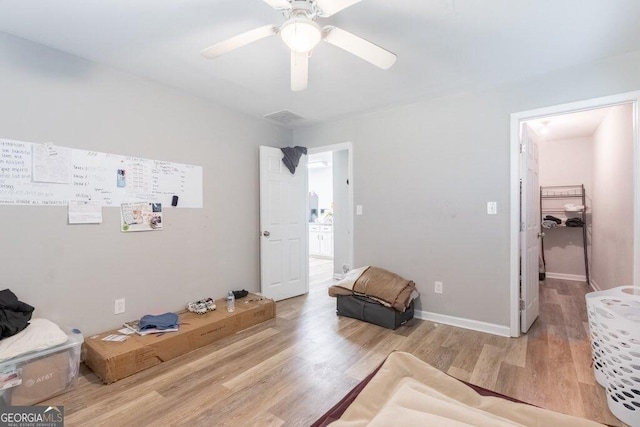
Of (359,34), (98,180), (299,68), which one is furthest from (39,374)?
(359,34)

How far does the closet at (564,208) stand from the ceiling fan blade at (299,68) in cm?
515

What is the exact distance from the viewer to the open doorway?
425 cm

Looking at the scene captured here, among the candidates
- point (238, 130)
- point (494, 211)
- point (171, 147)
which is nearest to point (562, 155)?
point (494, 211)

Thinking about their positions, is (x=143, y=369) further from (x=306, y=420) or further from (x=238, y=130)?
(x=238, y=130)

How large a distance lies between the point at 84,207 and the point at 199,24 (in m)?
1.66

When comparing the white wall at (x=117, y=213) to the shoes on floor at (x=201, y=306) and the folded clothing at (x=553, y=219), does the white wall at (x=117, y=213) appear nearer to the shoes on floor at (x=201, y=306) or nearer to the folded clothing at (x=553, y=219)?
the shoes on floor at (x=201, y=306)

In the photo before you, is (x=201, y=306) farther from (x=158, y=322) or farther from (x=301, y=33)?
(x=301, y=33)

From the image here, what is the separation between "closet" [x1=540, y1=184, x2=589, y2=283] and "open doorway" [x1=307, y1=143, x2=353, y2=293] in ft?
11.3

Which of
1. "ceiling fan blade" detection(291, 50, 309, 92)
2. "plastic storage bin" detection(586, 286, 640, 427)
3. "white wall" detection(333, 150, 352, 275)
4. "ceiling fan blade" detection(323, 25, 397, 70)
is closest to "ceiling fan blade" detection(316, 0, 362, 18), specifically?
"ceiling fan blade" detection(323, 25, 397, 70)

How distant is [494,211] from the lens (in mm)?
2844

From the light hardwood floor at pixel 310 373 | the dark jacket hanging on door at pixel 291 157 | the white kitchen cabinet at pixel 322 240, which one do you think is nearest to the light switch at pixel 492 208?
the light hardwood floor at pixel 310 373

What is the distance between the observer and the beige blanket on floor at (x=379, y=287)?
3004 millimetres

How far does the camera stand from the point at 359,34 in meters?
2.03

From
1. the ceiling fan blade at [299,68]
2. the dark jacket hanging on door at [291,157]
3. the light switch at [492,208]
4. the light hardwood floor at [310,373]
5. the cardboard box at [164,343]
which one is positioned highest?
the ceiling fan blade at [299,68]
